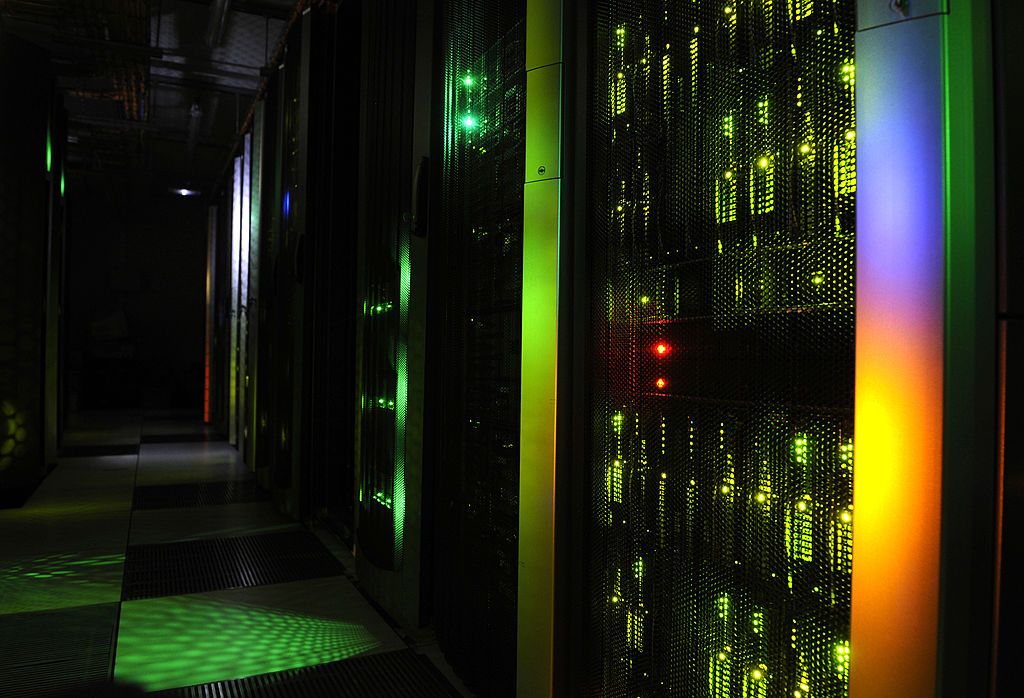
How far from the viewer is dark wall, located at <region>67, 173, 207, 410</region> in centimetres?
958

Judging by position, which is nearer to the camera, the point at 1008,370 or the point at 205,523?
the point at 1008,370

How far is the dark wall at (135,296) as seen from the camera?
9578 millimetres

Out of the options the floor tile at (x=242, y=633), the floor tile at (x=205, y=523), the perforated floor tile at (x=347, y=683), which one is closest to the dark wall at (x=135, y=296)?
the floor tile at (x=205, y=523)

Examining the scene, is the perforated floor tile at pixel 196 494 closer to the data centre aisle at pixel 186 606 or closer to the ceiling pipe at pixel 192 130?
the data centre aisle at pixel 186 606

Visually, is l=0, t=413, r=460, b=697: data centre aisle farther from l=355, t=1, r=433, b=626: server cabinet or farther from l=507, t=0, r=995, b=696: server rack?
l=507, t=0, r=995, b=696: server rack

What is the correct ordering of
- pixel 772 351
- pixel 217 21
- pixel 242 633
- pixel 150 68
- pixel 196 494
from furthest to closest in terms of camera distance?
1. pixel 150 68
2. pixel 217 21
3. pixel 196 494
4. pixel 242 633
5. pixel 772 351

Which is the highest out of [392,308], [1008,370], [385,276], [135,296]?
[135,296]

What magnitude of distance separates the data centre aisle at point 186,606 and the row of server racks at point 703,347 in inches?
8.3

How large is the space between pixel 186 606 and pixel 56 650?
1.24 ft

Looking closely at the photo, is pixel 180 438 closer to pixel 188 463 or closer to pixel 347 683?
pixel 188 463

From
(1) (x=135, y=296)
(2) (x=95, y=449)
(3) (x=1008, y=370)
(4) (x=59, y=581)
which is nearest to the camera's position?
(3) (x=1008, y=370)

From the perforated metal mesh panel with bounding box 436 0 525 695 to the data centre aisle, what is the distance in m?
0.25

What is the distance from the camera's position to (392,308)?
1.94 m

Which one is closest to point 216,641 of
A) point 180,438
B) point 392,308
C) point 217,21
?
point 392,308
